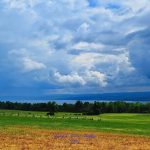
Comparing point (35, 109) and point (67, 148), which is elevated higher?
point (35, 109)

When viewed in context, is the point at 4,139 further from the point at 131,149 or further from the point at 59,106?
the point at 59,106

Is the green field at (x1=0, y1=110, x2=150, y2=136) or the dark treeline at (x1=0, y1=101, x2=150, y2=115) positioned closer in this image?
the green field at (x1=0, y1=110, x2=150, y2=136)

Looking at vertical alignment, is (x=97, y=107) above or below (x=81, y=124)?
above

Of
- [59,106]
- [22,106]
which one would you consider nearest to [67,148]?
[59,106]

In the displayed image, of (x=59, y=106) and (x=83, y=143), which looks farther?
(x=59, y=106)

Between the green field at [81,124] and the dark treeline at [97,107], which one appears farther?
the dark treeline at [97,107]

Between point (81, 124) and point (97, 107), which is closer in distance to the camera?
point (81, 124)

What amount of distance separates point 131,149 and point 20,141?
9.23 metres

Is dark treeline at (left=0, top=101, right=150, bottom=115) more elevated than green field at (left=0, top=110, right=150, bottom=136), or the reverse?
dark treeline at (left=0, top=101, right=150, bottom=115)

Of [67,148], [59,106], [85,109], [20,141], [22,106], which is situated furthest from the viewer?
[22,106]

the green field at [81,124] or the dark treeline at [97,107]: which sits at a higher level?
the dark treeline at [97,107]

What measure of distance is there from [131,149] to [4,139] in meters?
10.9

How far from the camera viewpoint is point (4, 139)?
36.0 meters

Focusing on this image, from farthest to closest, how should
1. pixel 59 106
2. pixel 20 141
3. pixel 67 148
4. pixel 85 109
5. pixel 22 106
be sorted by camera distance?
pixel 22 106
pixel 59 106
pixel 85 109
pixel 20 141
pixel 67 148
